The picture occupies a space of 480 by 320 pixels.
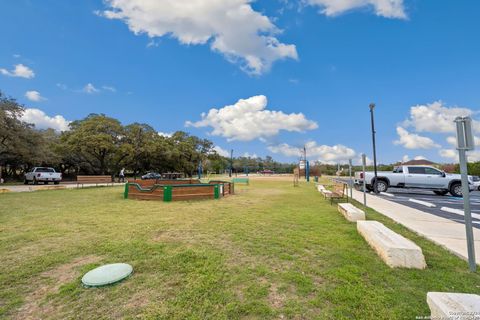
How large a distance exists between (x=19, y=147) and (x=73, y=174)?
67.8ft

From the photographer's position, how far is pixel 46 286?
118 inches

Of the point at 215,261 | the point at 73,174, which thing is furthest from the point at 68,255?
the point at 73,174

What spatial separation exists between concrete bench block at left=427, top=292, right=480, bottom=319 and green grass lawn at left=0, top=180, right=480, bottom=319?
0.99ft

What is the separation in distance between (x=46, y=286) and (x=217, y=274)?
2.15 meters

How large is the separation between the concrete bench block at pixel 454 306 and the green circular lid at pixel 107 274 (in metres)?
3.47

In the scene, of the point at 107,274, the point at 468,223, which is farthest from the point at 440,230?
the point at 107,274

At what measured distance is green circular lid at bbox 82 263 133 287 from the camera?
300 cm

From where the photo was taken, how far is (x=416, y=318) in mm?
2326

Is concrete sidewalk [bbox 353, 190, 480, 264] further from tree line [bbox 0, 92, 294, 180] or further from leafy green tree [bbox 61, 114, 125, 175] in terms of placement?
leafy green tree [bbox 61, 114, 125, 175]

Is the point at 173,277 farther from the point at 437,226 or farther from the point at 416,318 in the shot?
the point at 437,226

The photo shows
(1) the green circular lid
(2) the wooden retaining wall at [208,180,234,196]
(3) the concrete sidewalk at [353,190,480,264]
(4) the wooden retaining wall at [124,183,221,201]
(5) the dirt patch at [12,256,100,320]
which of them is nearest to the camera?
(5) the dirt patch at [12,256,100,320]

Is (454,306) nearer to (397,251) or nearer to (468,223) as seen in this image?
(397,251)

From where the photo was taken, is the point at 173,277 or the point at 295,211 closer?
the point at 173,277

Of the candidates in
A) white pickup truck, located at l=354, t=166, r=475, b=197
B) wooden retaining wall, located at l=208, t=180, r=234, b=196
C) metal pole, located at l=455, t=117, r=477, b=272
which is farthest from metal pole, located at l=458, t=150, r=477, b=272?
white pickup truck, located at l=354, t=166, r=475, b=197
